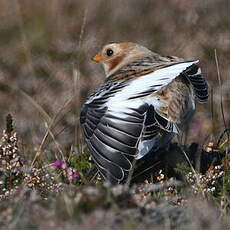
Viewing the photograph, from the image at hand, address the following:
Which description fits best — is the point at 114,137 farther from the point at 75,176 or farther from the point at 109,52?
the point at 109,52

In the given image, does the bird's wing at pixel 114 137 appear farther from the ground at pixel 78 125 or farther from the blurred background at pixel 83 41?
the blurred background at pixel 83 41

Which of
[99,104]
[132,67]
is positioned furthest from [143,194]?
[132,67]

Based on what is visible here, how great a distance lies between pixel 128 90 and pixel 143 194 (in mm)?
972

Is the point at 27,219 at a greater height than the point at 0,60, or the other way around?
the point at 27,219

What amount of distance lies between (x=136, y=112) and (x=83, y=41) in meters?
4.16

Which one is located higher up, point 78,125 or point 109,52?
point 109,52

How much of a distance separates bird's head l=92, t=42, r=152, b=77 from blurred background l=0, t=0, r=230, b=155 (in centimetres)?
74

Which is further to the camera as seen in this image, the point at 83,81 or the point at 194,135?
the point at 83,81

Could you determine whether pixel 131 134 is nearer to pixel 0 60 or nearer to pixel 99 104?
pixel 99 104

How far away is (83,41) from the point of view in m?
8.25

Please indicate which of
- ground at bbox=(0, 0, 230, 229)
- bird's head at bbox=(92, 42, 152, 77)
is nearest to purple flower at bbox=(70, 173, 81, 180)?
ground at bbox=(0, 0, 230, 229)

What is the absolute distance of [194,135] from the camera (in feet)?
20.0

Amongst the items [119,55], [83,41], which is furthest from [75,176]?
[83,41]

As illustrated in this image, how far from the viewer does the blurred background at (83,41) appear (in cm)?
711
